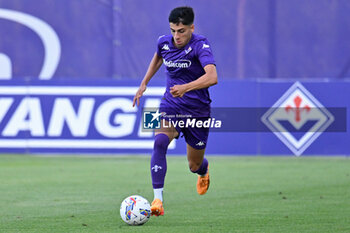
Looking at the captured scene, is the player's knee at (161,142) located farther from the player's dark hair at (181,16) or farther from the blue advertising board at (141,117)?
the blue advertising board at (141,117)

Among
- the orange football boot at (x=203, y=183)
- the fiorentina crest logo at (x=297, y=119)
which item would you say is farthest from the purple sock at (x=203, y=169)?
the fiorentina crest logo at (x=297, y=119)

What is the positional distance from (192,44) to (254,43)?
9.21 metres

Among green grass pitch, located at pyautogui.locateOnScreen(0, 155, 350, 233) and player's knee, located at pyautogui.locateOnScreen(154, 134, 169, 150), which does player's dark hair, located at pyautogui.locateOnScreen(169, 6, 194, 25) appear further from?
green grass pitch, located at pyautogui.locateOnScreen(0, 155, 350, 233)

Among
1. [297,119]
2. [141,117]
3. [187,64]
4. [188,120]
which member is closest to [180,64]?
[187,64]

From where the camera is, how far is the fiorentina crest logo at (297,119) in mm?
16375

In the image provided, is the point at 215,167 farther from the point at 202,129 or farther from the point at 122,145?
the point at 202,129

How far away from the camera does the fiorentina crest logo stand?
16375 millimetres

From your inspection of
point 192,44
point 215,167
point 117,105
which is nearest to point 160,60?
point 192,44

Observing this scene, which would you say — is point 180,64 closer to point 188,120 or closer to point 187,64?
point 187,64

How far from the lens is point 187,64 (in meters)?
8.30

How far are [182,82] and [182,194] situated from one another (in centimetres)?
259

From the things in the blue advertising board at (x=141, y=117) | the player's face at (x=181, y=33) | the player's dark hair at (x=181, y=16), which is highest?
the player's dark hair at (x=181, y=16)

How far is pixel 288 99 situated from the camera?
16453mm

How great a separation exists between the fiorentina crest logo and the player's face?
27.6 ft
